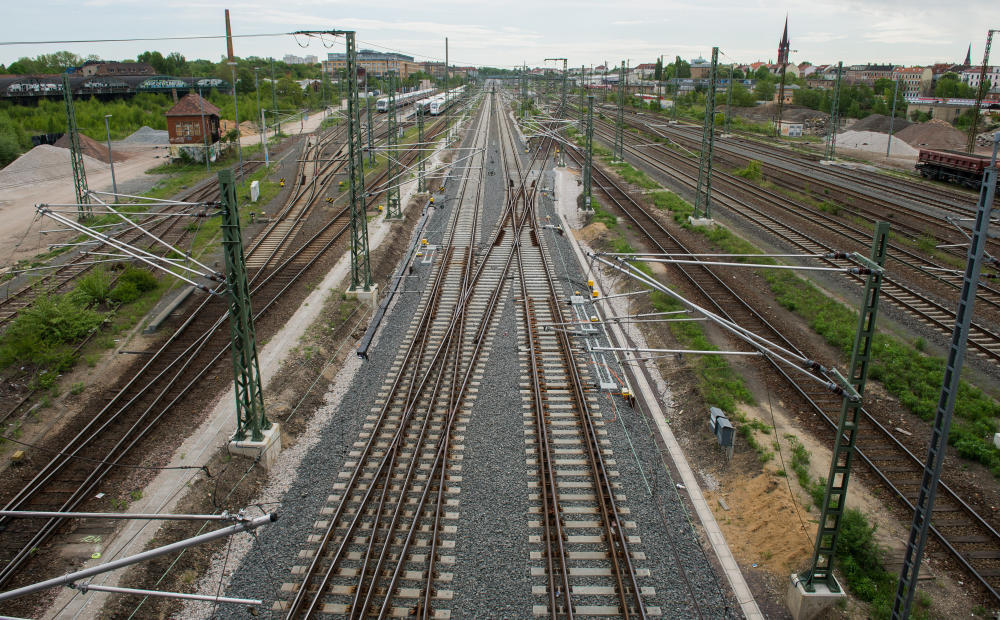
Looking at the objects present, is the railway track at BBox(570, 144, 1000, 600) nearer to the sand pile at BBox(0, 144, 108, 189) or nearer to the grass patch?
the grass patch

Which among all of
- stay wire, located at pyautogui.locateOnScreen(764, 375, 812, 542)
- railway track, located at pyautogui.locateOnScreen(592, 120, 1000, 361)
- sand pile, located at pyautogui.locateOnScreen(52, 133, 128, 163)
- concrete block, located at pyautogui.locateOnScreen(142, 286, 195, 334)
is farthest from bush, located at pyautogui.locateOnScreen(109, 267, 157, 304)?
sand pile, located at pyautogui.locateOnScreen(52, 133, 128, 163)

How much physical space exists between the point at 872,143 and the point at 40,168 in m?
69.9

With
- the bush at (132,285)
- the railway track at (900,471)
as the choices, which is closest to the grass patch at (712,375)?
the railway track at (900,471)

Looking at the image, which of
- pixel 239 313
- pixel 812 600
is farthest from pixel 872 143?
pixel 239 313

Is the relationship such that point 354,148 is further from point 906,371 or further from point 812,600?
point 812,600

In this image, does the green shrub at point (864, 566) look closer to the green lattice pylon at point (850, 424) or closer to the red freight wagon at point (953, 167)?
the green lattice pylon at point (850, 424)

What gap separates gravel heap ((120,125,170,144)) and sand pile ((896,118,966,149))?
69.7 meters

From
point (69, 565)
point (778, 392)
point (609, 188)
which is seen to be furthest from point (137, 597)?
point (609, 188)

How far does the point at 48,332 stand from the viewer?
18625 mm

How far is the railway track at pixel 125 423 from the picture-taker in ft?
37.3

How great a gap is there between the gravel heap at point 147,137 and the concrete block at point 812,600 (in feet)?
213

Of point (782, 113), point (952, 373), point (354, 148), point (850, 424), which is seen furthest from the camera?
point (782, 113)

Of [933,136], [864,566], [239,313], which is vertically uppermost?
[933,136]

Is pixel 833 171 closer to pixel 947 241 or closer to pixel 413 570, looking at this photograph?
pixel 947 241
